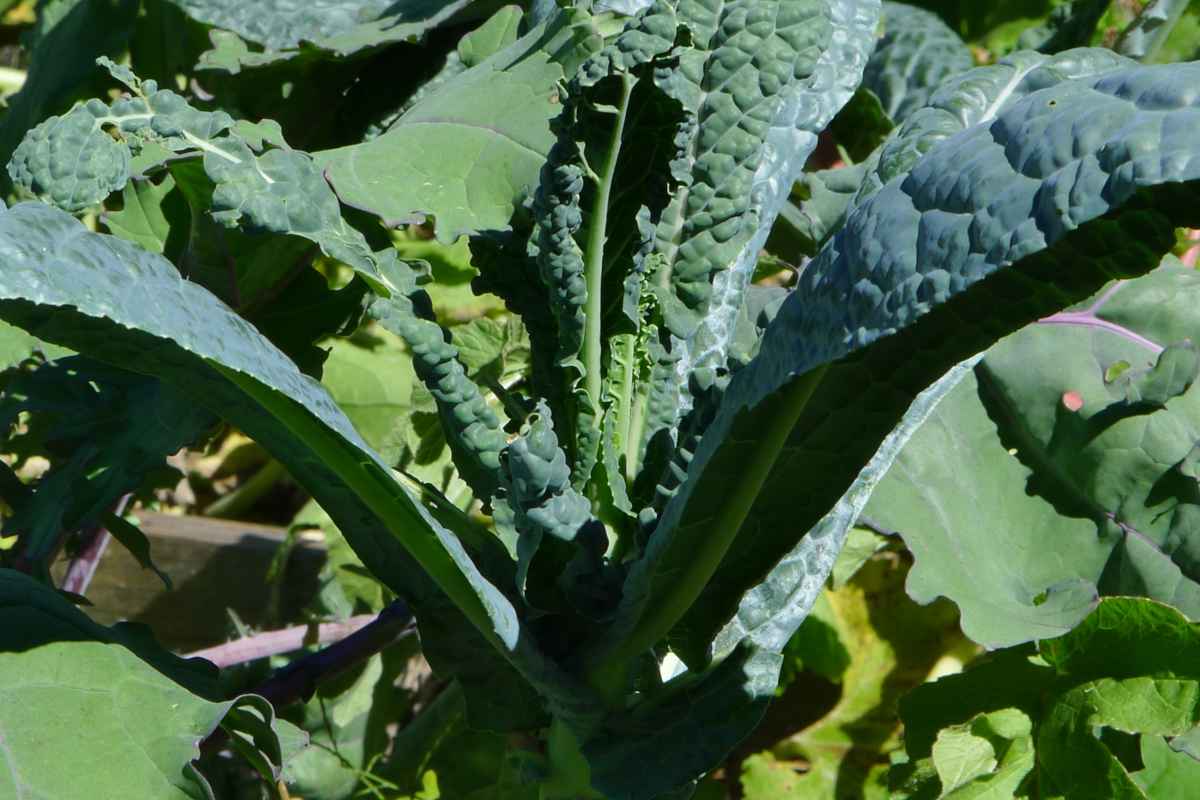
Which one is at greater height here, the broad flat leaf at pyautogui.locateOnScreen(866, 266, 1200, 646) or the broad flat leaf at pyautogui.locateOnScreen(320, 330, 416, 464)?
the broad flat leaf at pyautogui.locateOnScreen(866, 266, 1200, 646)

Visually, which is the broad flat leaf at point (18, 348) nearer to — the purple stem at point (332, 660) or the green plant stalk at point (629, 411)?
the purple stem at point (332, 660)

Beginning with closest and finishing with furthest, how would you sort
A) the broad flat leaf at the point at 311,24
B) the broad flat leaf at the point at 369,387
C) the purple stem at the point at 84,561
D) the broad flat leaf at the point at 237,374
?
the broad flat leaf at the point at 237,374 < the broad flat leaf at the point at 311,24 < the purple stem at the point at 84,561 < the broad flat leaf at the point at 369,387

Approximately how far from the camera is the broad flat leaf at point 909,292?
24.7 inches

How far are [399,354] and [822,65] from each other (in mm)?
1282

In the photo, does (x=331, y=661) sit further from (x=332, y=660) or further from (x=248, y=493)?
(x=248, y=493)

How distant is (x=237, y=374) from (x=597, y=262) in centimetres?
28

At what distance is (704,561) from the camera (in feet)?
3.06

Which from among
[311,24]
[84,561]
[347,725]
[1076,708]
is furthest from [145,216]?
[1076,708]

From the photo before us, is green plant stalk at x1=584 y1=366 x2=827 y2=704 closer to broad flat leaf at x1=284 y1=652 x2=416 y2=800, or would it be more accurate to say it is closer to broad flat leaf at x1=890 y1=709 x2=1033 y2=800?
broad flat leaf at x1=890 y1=709 x2=1033 y2=800

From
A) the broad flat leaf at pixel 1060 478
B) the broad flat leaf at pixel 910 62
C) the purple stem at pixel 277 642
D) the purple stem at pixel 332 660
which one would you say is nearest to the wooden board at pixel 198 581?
the purple stem at pixel 277 642

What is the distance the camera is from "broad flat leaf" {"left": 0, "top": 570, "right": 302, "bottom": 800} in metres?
0.97

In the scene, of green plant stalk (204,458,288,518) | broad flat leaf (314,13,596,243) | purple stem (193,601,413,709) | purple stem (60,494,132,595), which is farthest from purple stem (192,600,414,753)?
green plant stalk (204,458,288,518)

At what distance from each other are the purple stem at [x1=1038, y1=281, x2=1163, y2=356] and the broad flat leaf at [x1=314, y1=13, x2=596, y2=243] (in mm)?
676

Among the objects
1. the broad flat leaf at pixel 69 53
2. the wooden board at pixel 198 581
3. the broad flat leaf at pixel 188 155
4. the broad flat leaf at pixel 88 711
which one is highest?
the broad flat leaf at pixel 188 155
